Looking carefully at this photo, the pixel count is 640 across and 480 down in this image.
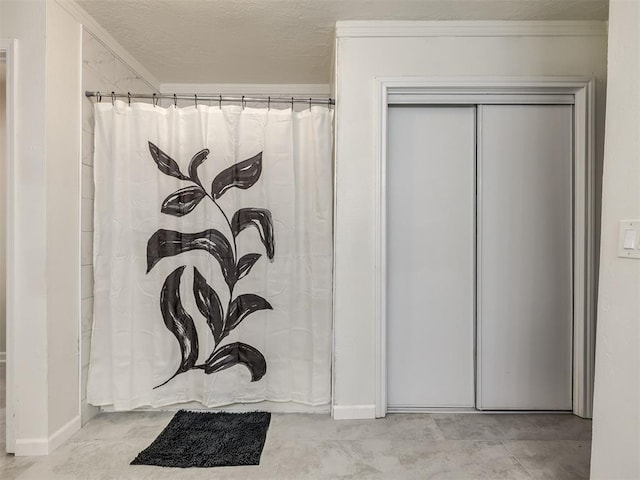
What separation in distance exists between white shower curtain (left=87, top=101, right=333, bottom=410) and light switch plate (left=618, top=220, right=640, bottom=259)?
1347 mm

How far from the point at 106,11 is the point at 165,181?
0.93 metres

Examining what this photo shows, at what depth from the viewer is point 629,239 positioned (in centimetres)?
126

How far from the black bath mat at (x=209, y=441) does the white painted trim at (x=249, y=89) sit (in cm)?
231

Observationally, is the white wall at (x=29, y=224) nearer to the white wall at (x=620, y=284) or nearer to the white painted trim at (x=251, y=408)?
the white painted trim at (x=251, y=408)

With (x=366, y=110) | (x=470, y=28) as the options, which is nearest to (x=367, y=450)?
(x=366, y=110)

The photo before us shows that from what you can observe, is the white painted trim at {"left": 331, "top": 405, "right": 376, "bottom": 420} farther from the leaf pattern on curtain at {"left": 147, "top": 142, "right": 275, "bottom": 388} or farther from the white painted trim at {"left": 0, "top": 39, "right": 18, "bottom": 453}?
the white painted trim at {"left": 0, "top": 39, "right": 18, "bottom": 453}

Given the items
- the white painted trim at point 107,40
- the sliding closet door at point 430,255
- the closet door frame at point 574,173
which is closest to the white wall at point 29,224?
the white painted trim at point 107,40

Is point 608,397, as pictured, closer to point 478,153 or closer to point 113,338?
point 478,153

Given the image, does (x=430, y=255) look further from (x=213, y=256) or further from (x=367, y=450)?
(x=213, y=256)

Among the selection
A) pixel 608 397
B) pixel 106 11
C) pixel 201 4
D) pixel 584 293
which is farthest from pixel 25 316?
pixel 584 293

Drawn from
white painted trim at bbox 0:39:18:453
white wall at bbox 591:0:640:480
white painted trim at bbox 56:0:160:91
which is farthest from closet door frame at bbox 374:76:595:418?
white painted trim at bbox 0:39:18:453

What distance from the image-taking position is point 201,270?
2244 millimetres

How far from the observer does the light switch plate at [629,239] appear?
4.06ft

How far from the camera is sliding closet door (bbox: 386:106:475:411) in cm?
235
